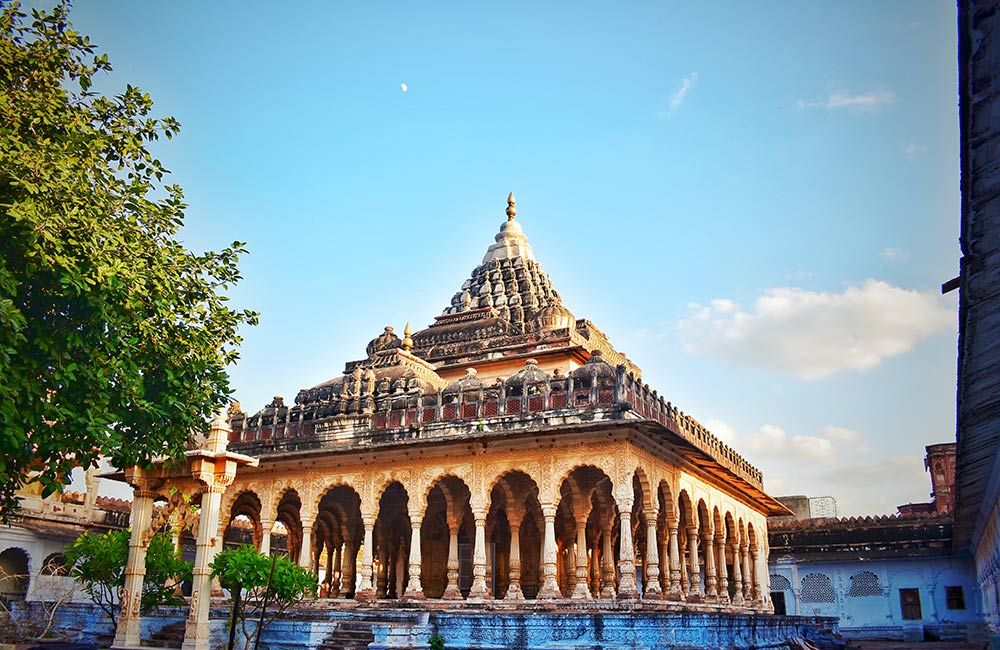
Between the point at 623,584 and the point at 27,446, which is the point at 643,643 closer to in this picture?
the point at 623,584

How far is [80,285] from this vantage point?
33.4 feet

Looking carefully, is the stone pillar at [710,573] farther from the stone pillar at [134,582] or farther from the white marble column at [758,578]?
the stone pillar at [134,582]

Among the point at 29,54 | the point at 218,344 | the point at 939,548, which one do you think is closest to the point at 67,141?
the point at 29,54

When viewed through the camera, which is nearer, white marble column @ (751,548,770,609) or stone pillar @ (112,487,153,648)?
stone pillar @ (112,487,153,648)

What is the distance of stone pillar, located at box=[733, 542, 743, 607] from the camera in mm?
27669

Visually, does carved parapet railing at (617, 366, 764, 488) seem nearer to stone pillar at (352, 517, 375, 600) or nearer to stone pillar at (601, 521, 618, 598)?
stone pillar at (601, 521, 618, 598)

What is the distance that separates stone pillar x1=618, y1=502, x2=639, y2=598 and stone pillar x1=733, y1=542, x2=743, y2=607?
995 cm

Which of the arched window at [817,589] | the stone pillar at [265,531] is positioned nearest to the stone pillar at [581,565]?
the stone pillar at [265,531]

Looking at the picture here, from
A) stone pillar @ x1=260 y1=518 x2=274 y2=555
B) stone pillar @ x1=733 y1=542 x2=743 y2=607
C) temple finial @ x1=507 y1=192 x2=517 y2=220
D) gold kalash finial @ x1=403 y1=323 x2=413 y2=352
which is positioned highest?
temple finial @ x1=507 y1=192 x2=517 y2=220

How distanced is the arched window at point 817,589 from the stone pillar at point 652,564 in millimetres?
18133

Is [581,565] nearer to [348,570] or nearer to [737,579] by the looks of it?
[348,570]

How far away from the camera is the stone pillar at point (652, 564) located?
63.9 ft

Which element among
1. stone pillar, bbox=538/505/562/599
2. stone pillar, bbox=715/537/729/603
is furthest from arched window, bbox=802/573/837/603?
stone pillar, bbox=538/505/562/599

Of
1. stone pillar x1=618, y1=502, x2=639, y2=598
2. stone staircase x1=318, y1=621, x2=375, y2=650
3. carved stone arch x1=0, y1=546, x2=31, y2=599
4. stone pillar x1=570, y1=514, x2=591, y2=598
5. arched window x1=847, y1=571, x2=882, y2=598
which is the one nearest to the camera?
stone staircase x1=318, y1=621, x2=375, y2=650
